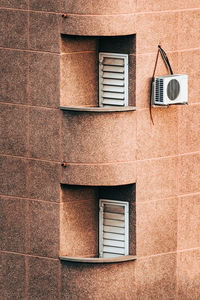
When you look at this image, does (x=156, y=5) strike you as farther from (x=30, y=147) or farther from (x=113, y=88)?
(x=30, y=147)

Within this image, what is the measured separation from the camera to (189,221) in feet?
112

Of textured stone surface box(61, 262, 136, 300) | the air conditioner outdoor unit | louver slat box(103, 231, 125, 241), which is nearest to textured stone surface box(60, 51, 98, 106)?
the air conditioner outdoor unit

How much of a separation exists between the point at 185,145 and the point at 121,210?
8.03ft

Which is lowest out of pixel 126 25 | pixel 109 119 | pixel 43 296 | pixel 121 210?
pixel 43 296

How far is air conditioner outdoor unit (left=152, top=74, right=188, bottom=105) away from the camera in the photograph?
106 feet

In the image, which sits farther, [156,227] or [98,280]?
[156,227]

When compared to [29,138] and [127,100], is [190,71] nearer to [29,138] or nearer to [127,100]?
[127,100]

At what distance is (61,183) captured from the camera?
32594 millimetres

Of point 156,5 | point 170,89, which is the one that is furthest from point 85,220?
point 156,5

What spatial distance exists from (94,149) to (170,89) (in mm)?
2523

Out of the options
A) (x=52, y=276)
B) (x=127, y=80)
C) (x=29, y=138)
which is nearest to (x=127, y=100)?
(x=127, y=80)

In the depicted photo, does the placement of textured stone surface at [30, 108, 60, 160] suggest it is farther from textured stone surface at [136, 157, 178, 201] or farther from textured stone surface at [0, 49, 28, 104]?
textured stone surface at [136, 157, 178, 201]

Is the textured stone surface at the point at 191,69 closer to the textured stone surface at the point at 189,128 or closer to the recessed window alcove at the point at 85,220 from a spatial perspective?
the textured stone surface at the point at 189,128

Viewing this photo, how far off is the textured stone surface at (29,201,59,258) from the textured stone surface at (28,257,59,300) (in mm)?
259
